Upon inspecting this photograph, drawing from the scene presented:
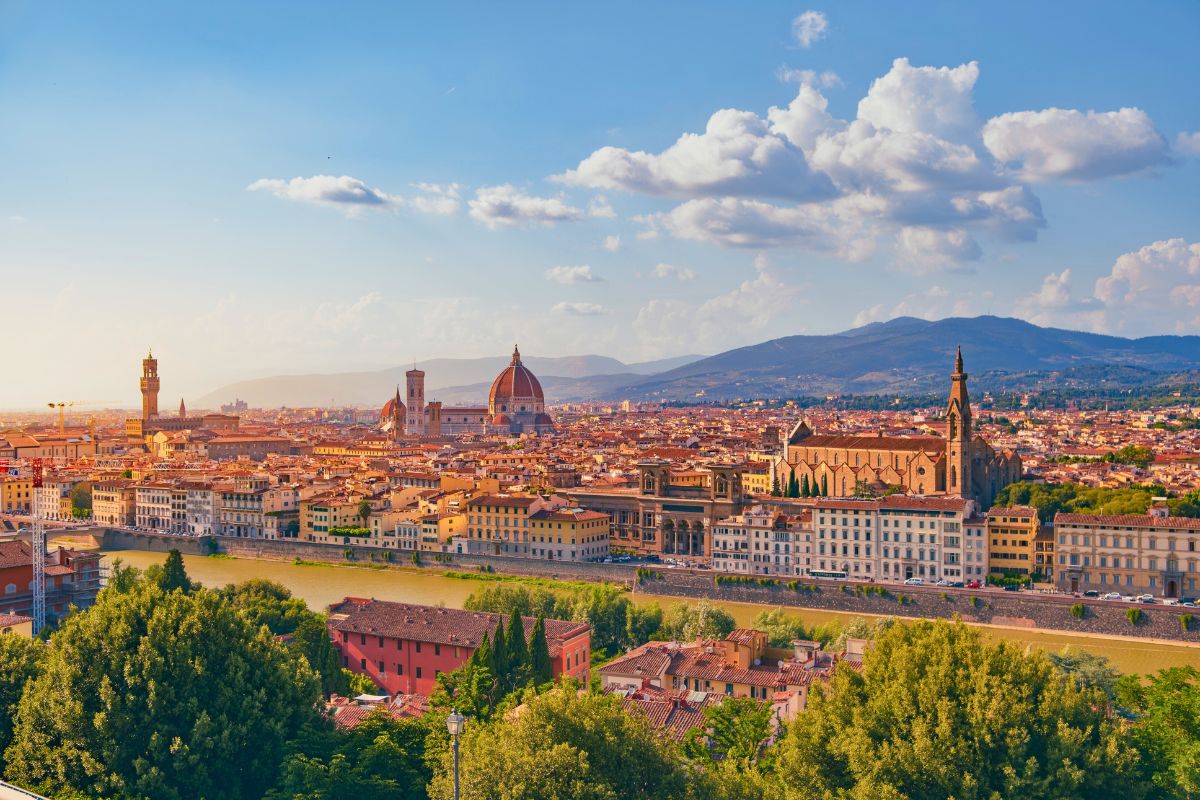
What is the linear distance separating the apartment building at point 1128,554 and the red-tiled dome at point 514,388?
58.5 m

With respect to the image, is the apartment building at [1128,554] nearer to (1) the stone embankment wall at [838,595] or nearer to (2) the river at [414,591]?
(1) the stone embankment wall at [838,595]

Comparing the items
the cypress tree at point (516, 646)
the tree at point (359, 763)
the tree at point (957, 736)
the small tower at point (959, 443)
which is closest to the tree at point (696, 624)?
the cypress tree at point (516, 646)

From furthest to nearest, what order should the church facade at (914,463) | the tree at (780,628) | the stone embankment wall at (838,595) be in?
the church facade at (914,463) → the stone embankment wall at (838,595) → the tree at (780,628)

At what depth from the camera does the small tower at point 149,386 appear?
8700 cm

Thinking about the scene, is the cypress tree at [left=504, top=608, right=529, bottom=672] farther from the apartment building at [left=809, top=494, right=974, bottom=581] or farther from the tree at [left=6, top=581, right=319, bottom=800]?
the apartment building at [left=809, top=494, right=974, bottom=581]

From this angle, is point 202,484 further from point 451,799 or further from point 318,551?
point 451,799

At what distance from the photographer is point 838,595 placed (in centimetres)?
2567

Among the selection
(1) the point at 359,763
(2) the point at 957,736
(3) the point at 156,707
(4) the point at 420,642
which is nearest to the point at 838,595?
(4) the point at 420,642

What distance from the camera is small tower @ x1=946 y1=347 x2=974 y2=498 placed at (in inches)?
1284

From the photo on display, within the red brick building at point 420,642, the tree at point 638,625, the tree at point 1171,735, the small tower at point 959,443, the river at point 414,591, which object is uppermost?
the small tower at point 959,443

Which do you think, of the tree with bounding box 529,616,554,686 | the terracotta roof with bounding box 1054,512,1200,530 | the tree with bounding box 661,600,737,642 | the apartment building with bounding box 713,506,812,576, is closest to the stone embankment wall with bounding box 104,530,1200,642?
the apartment building with bounding box 713,506,812,576

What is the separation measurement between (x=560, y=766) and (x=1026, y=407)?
4538 inches

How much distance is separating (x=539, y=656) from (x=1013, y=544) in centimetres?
1426

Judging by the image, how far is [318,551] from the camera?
33781mm
